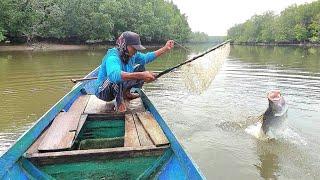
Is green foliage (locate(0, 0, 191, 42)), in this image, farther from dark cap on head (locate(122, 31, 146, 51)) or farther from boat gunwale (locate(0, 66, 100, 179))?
dark cap on head (locate(122, 31, 146, 51))

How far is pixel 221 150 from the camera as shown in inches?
302

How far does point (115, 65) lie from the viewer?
226 inches

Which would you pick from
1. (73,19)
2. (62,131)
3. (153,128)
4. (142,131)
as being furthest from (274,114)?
(73,19)

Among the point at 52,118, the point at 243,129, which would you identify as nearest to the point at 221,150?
the point at 243,129

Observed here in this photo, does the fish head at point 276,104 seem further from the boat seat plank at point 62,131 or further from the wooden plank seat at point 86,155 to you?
the wooden plank seat at point 86,155

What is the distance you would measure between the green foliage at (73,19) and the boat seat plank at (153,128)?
37980 mm

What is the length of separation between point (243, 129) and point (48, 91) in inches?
319

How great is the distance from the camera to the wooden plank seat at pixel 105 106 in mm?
6648

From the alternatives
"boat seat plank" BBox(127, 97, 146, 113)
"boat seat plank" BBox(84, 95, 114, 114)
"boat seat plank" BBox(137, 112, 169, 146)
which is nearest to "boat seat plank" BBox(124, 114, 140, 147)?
"boat seat plank" BBox(137, 112, 169, 146)

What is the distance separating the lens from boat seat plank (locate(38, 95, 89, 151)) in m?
4.66

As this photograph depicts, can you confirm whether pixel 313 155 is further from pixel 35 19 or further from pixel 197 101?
pixel 35 19

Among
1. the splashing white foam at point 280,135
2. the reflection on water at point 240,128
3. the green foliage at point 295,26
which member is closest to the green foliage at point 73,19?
the green foliage at point 295,26

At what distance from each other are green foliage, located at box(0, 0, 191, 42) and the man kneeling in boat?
37.0 m

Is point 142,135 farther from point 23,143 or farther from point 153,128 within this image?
point 23,143
